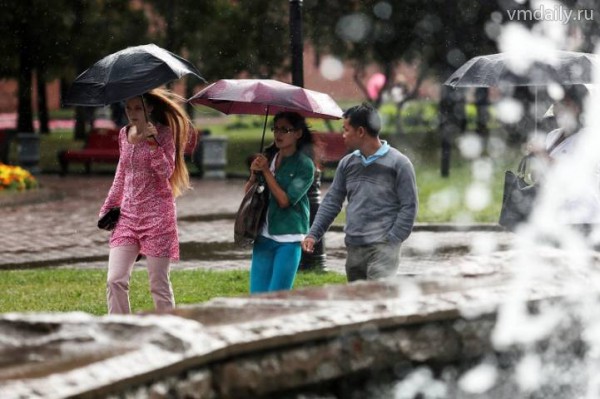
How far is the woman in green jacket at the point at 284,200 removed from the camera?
→ 23.6 ft

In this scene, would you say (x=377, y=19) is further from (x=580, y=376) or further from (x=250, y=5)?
(x=580, y=376)

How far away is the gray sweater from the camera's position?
6.87 meters

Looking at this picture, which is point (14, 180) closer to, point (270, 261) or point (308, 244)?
point (270, 261)

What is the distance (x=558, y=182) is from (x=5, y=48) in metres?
26.4

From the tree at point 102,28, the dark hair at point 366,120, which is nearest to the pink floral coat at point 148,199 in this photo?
the dark hair at point 366,120

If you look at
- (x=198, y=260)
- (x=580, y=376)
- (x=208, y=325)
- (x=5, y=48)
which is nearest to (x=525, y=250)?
(x=580, y=376)

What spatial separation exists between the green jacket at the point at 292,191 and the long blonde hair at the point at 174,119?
0.51 metres

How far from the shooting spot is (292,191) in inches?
285

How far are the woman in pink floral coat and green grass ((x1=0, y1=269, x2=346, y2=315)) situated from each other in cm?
221

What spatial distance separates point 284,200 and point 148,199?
743 millimetres

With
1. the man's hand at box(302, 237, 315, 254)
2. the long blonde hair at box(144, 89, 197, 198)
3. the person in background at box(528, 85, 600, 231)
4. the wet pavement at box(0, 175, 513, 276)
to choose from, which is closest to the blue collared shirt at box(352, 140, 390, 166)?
the man's hand at box(302, 237, 315, 254)

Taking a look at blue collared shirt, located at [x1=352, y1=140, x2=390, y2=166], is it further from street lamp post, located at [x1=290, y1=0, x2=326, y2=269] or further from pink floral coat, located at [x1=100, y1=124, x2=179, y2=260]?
street lamp post, located at [x1=290, y1=0, x2=326, y2=269]

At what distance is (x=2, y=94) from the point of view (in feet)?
171

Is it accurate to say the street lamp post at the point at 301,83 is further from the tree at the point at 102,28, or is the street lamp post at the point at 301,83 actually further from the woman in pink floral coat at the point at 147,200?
the tree at the point at 102,28
